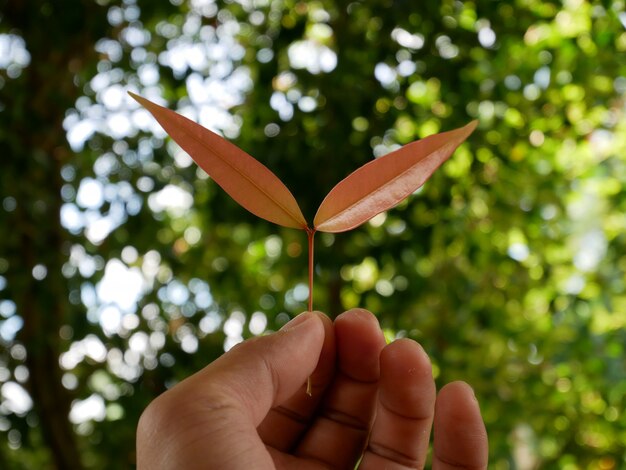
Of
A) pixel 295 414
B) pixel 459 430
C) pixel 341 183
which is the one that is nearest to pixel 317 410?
pixel 295 414

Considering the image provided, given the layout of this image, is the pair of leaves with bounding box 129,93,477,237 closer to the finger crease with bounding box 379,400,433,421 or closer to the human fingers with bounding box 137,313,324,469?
the human fingers with bounding box 137,313,324,469

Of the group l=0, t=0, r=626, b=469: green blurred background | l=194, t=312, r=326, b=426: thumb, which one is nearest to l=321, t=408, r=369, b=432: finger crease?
l=194, t=312, r=326, b=426: thumb

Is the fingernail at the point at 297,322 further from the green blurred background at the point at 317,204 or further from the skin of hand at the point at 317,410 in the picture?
the green blurred background at the point at 317,204

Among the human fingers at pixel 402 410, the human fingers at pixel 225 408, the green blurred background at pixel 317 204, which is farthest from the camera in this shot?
the green blurred background at pixel 317 204

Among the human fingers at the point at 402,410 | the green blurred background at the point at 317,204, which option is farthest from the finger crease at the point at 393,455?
the green blurred background at the point at 317,204

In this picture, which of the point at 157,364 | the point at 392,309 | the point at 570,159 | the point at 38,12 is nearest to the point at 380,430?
the point at 392,309

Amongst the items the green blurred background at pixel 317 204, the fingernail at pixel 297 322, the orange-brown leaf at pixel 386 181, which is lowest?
the green blurred background at pixel 317 204
